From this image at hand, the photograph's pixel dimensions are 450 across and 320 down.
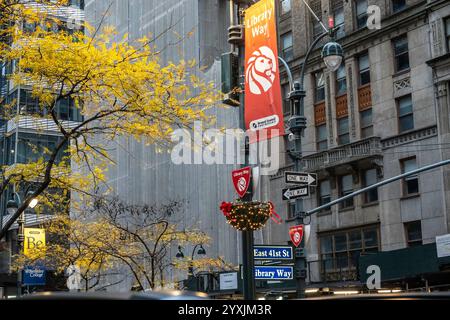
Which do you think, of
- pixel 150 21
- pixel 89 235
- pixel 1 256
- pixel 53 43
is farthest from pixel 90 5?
pixel 53 43

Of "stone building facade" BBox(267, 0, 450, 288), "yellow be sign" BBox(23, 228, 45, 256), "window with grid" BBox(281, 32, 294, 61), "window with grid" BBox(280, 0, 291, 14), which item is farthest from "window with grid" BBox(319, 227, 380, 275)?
"yellow be sign" BBox(23, 228, 45, 256)

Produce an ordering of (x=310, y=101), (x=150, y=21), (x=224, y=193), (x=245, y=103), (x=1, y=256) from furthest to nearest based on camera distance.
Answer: (x=150, y=21) < (x=224, y=193) < (x=310, y=101) < (x=1, y=256) < (x=245, y=103)

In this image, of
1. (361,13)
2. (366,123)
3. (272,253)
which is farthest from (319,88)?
(272,253)

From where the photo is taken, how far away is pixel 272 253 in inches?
591

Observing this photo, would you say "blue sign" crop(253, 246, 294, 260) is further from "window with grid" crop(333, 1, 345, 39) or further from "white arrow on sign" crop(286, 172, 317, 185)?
"window with grid" crop(333, 1, 345, 39)

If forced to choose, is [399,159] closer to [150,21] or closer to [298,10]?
[298,10]

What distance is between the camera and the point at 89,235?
127 ft

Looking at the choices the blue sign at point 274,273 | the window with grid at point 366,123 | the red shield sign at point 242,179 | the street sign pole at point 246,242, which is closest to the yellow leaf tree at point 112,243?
the window with grid at point 366,123

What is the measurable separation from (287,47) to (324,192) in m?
10.7

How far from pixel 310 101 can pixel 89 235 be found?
1621cm

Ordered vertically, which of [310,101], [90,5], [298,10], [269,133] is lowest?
[269,133]

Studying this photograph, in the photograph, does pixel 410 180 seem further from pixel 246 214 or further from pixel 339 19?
pixel 246 214

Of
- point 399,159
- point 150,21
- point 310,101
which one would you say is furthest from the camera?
point 150,21

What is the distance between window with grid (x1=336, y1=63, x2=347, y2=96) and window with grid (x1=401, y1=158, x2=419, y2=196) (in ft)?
21.2
